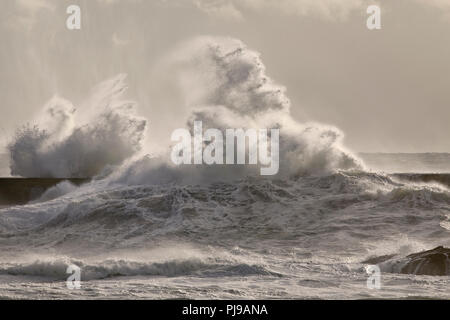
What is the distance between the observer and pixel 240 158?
17047 mm

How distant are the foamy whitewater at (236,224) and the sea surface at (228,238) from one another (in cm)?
3

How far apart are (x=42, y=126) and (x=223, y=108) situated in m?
8.95

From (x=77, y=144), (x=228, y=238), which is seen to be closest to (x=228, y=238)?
(x=228, y=238)

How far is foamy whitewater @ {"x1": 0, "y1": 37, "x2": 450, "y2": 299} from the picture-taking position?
879 centimetres

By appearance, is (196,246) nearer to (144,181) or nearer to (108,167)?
(144,181)

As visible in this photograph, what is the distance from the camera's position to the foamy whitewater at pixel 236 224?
28.8 ft

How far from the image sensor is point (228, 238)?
12820 millimetres

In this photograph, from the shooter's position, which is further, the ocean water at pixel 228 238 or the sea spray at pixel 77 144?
the sea spray at pixel 77 144

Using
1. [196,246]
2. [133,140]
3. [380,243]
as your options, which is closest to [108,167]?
[133,140]

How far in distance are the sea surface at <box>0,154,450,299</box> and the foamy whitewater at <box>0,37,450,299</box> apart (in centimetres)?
3

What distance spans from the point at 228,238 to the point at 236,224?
1089 millimetres

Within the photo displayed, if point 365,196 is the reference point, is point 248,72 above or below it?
above

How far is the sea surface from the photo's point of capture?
27.9 feet

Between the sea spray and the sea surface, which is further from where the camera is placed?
the sea spray
